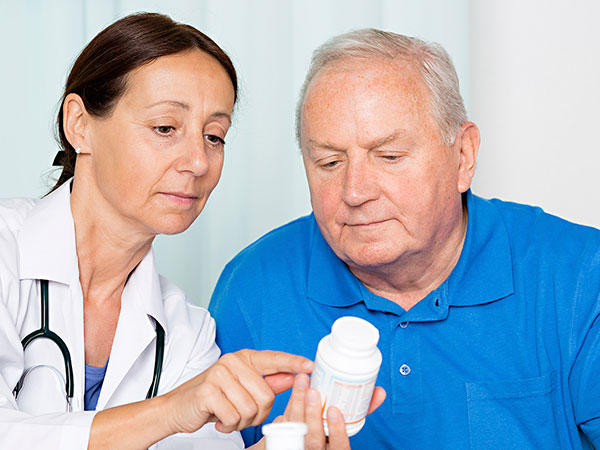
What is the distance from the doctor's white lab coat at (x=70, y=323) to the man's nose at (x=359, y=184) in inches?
18.6

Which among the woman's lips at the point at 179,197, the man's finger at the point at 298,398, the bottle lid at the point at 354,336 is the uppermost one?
the woman's lips at the point at 179,197

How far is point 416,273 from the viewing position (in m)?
→ 1.55

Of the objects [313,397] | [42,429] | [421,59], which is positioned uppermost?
[421,59]

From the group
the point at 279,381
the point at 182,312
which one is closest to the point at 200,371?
the point at 182,312

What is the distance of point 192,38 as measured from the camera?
1.50 meters

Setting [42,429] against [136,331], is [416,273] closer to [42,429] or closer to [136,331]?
[136,331]

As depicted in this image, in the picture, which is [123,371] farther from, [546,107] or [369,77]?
[546,107]

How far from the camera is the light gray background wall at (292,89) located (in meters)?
2.32

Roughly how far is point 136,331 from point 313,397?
23.6 inches

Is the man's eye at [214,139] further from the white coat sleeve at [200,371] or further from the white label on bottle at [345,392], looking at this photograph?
the white label on bottle at [345,392]

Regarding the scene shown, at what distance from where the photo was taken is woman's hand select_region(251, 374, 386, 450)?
1.03 meters

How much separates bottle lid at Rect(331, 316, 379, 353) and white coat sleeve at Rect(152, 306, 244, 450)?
23.6 inches

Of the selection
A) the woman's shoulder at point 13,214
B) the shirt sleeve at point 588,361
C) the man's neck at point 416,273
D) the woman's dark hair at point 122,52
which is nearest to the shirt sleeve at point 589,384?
the shirt sleeve at point 588,361

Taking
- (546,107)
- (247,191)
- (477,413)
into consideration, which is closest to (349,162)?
(477,413)
